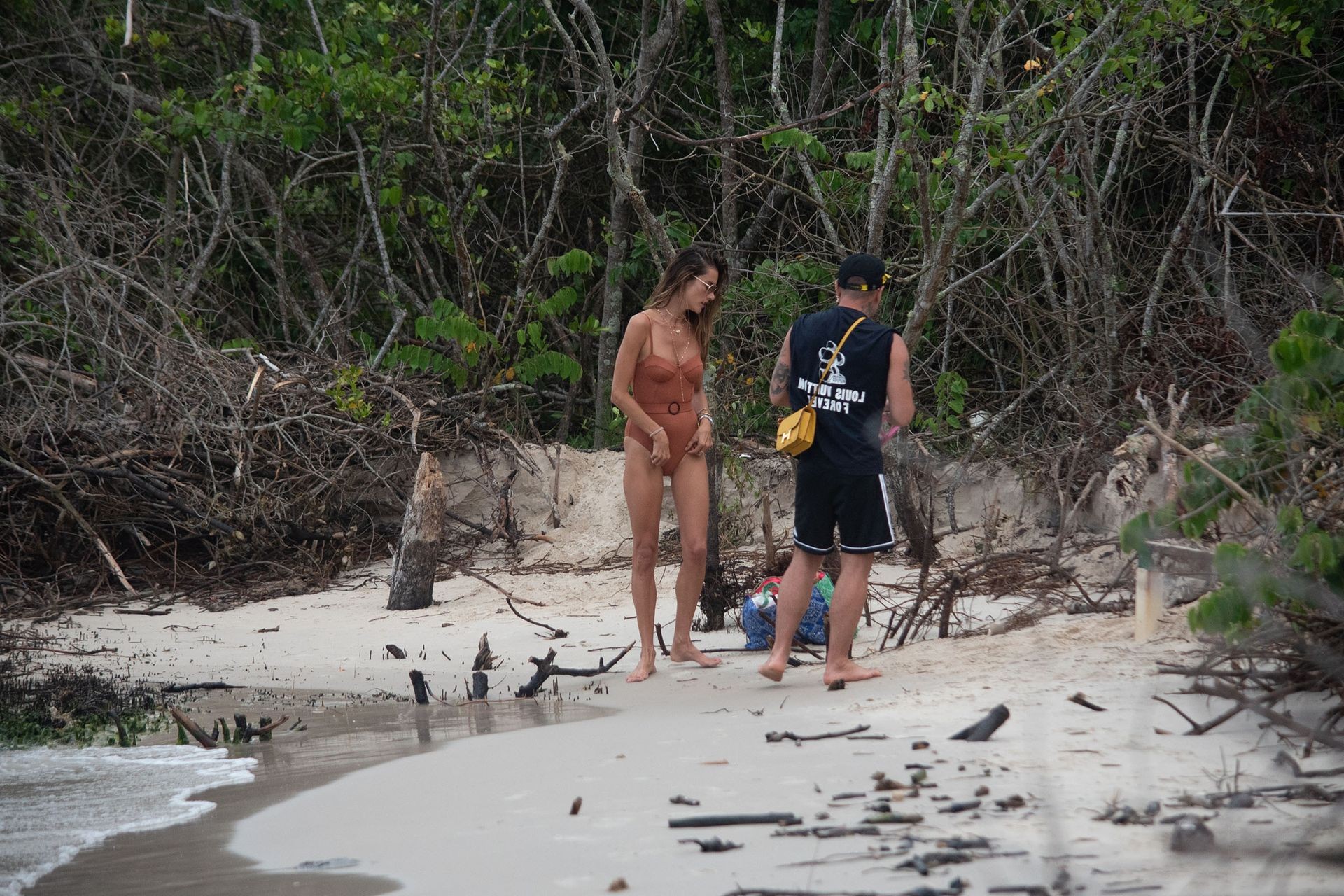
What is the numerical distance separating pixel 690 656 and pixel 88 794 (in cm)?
264

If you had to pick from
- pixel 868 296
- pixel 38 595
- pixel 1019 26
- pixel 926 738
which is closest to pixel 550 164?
pixel 1019 26

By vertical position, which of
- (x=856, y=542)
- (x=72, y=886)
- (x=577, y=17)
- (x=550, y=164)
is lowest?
(x=72, y=886)

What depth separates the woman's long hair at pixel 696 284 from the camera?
5.79 metres

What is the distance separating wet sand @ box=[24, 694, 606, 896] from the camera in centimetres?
323

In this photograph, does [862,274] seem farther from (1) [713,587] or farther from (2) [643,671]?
(1) [713,587]

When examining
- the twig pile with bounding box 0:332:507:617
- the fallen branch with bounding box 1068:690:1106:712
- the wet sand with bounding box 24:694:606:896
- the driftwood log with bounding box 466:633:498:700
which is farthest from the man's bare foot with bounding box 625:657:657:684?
the twig pile with bounding box 0:332:507:617

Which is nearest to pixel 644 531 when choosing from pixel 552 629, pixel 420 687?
pixel 420 687

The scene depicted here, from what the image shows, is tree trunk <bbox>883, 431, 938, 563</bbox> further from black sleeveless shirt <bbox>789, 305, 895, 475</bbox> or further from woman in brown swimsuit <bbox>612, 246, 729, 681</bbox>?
black sleeveless shirt <bbox>789, 305, 895, 475</bbox>

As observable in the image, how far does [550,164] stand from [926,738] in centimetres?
856

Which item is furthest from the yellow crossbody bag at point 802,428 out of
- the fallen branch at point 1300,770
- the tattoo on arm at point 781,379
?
the fallen branch at point 1300,770

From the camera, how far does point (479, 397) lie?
11.0 m

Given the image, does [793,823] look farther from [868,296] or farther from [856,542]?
[868,296]

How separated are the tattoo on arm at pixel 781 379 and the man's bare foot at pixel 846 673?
3.74 ft

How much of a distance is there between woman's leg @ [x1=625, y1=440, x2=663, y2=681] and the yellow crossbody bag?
86 centimetres
